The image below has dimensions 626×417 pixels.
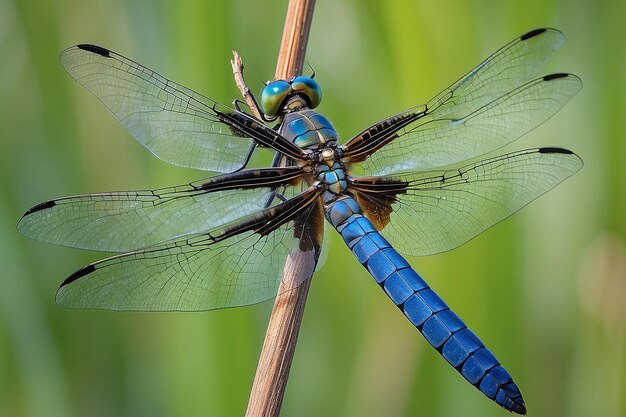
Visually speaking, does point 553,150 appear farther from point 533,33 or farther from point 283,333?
point 283,333

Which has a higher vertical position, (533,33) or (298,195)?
(533,33)

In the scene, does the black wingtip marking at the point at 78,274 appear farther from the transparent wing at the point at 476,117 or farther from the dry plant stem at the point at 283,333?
the transparent wing at the point at 476,117

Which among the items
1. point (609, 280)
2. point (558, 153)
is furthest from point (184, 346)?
point (609, 280)

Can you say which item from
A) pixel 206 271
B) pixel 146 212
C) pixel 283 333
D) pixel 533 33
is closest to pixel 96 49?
pixel 146 212

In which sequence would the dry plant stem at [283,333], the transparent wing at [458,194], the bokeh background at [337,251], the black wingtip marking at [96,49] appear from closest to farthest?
the dry plant stem at [283,333] < the black wingtip marking at [96,49] < the transparent wing at [458,194] < the bokeh background at [337,251]

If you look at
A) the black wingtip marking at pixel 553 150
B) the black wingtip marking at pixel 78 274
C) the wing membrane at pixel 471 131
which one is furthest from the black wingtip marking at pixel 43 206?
the black wingtip marking at pixel 553 150
